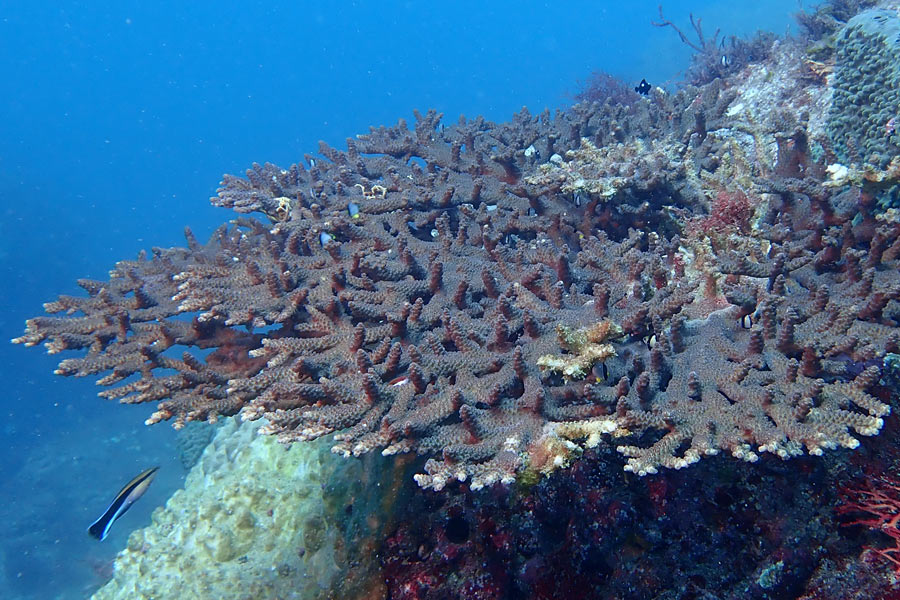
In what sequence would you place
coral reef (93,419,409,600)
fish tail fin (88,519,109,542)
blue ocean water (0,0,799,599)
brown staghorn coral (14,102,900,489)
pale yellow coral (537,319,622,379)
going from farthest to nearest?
blue ocean water (0,0,799,599) < fish tail fin (88,519,109,542) < coral reef (93,419,409,600) < pale yellow coral (537,319,622,379) < brown staghorn coral (14,102,900,489)

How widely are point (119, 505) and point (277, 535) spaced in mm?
1738

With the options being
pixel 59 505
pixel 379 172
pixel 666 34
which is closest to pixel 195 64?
pixel 666 34

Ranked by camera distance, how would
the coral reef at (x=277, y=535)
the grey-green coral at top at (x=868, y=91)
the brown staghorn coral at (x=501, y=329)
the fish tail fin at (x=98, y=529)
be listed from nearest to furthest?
the brown staghorn coral at (x=501, y=329) < the coral reef at (x=277, y=535) < the grey-green coral at top at (x=868, y=91) < the fish tail fin at (x=98, y=529)

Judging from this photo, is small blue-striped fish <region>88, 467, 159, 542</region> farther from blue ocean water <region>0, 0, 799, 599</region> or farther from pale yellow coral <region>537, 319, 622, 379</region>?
blue ocean water <region>0, 0, 799, 599</region>

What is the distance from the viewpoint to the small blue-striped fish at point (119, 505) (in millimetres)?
4590

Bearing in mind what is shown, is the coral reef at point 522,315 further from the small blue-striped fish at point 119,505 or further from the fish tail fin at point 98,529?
the fish tail fin at point 98,529

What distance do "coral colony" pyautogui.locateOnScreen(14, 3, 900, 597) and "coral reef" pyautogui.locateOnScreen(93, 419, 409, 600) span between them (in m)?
1.26

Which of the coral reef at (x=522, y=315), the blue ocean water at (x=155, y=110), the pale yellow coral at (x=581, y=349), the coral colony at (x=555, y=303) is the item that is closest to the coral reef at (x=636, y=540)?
the coral colony at (x=555, y=303)

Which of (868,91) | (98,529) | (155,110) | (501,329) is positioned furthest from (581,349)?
(155,110)

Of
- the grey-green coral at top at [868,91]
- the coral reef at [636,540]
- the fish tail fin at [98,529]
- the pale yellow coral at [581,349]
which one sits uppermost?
the grey-green coral at top at [868,91]

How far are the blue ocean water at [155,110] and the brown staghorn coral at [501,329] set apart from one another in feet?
34.7

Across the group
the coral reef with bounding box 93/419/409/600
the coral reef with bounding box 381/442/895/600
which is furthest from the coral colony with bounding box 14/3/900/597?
the coral reef with bounding box 93/419/409/600

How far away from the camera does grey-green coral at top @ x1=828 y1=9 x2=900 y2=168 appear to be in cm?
428

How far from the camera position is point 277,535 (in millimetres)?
4309
